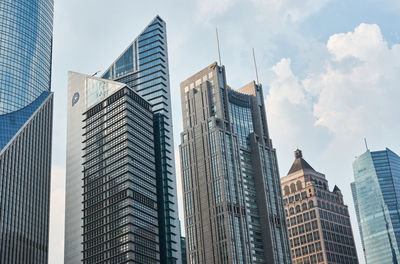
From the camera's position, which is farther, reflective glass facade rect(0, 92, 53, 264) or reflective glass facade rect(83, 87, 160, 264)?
reflective glass facade rect(0, 92, 53, 264)

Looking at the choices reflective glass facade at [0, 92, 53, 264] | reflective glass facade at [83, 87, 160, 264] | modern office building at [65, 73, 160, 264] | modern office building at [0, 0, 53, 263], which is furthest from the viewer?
modern office building at [0, 0, 53, 263]

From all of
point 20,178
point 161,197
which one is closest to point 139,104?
point 161,197

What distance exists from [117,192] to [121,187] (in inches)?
87.1

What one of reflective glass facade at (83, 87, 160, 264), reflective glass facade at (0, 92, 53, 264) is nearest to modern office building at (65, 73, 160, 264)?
reflective glass facade at (83, 87, 160, 264)

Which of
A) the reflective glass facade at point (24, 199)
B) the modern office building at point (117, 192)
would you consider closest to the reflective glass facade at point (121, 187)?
the modern office building at point (117, 192)

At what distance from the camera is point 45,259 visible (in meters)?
185

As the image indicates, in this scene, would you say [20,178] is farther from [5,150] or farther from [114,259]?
[114,259]

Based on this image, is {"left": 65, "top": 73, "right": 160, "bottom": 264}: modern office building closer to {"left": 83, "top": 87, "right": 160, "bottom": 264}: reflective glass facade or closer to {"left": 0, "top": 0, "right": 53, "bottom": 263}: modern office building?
{"left": 83, "top": 87, "right": 160, "bottom": 264}: reflective glass facade

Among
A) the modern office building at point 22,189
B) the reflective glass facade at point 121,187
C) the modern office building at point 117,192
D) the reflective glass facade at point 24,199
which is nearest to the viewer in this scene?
the reflective glass facade at point 121,187

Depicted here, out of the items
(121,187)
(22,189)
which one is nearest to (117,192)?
(121,187)

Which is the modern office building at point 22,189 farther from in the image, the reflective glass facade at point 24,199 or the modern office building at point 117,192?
the modern office building at point 117,192

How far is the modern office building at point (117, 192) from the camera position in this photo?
169625mm

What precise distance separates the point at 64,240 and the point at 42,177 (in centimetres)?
2472

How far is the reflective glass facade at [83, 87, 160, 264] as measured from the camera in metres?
169
